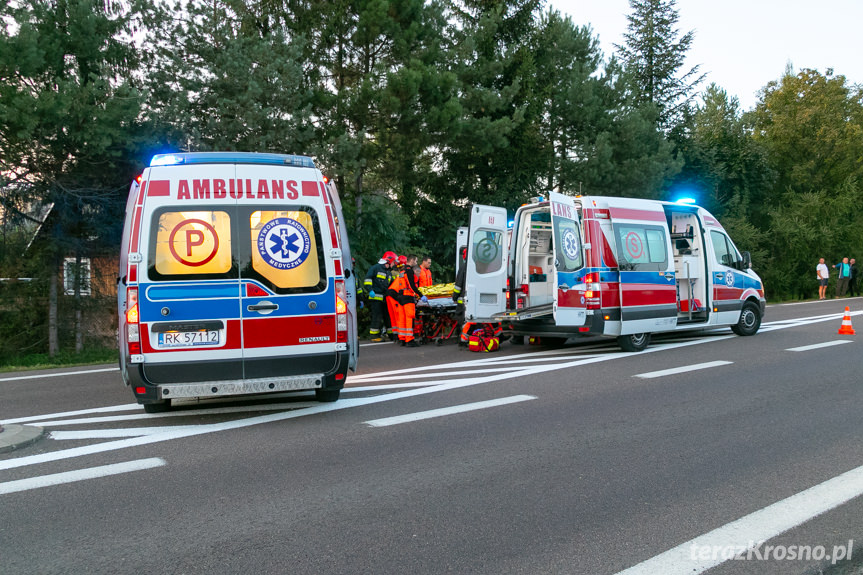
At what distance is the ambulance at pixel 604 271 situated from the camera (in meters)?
10.7

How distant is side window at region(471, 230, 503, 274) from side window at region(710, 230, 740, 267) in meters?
4.11

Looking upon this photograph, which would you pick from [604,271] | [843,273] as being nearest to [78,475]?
[604,271]

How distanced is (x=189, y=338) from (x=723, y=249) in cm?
1026

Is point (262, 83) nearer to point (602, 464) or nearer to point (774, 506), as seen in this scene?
point (602, 464)

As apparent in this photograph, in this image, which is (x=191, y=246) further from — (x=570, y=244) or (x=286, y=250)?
(x=570, y=244)

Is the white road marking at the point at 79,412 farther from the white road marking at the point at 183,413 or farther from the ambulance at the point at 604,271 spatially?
the ambulance at the point at 604,271

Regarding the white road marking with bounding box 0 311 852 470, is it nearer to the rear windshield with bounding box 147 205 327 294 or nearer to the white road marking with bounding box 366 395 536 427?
the white road marking with bounding box 366 395 536 427

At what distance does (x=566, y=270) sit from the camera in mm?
10664

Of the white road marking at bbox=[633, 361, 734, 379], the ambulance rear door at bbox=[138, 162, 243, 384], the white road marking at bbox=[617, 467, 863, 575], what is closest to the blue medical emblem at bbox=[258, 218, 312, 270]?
the ambulance rear door at bbox=[138, 162, 243, 384]

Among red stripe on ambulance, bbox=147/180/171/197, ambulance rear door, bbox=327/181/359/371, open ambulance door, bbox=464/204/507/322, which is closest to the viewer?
red stripe on ambulance, bbox=147/180/171/197

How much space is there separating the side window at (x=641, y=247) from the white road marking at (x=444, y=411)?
4.19 metres

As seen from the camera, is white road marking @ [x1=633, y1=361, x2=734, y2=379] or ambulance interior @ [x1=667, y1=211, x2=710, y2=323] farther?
ambulance interior @ [x1=667, y1=211, x2=710, y2=323]

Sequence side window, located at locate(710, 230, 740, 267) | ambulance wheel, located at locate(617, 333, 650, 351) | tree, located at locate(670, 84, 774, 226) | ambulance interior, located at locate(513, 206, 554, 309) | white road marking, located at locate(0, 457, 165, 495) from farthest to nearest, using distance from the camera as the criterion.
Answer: tree, located at locate(670, 84, 774, 226), side window, located at locate(710, 230, 740, 267), ambulance interior, located at locate(513, 206, 554, 309), ambulance wheel, located at locate(617, 333, 650, 351), white road marking, located at locate(0, 457, 165, 495)

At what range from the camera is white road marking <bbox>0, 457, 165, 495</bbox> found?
4703 mm
